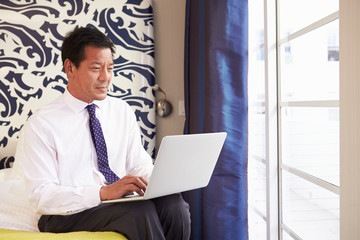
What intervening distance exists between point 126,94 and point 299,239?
157 cm

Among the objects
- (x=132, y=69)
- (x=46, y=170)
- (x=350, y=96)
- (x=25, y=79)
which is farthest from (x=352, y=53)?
(x=25, y=79)

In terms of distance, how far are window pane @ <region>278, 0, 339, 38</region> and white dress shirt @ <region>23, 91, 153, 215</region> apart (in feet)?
2.86

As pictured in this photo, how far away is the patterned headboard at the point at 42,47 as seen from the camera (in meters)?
2.79

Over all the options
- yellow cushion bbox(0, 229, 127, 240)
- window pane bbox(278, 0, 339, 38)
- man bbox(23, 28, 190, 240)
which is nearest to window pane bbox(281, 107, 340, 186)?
window pane bbox(278, 0, 339, 38)

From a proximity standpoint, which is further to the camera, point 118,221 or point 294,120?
point 294,120

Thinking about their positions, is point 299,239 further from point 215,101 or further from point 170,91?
point 170,91

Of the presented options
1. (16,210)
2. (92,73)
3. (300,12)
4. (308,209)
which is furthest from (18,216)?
(300,12)

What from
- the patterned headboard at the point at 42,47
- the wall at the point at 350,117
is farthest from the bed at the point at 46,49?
the wall at the point at 350,117

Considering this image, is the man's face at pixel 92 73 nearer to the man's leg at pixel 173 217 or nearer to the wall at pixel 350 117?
the man's leg at pixel 173 217

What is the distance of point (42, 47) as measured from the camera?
2807 millimetres

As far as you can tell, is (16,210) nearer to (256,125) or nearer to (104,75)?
(104,75)

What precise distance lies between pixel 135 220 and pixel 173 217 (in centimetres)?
17

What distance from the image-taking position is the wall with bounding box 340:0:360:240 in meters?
1.16

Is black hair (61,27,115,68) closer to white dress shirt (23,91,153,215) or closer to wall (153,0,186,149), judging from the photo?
white dress shirt (23,91,153,215)
